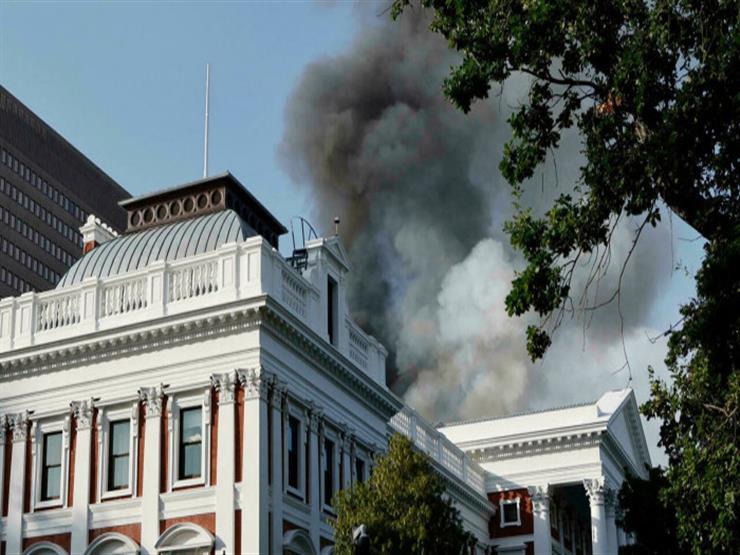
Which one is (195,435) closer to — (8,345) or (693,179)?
(8,345)

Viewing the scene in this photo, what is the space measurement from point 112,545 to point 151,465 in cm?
243

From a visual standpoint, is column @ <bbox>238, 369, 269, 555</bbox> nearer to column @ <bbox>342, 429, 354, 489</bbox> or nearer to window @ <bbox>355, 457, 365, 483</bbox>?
column @ <bbox>342, 429, 354, 489</bbox>

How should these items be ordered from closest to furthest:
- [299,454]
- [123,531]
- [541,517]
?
[123,531] → [299,454] → [541,517]

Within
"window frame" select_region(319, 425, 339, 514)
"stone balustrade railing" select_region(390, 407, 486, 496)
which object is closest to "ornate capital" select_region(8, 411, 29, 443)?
"window frame" select_region(319, 425, 339, 514)

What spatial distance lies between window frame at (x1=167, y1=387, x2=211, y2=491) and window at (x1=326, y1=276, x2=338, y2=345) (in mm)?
5741

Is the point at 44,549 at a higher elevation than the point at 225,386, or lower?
lower

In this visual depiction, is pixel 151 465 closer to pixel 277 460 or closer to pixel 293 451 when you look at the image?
pixel 277 460

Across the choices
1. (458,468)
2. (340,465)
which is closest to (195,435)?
(340,465)

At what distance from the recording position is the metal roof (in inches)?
1581

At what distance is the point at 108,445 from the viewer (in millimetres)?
37812

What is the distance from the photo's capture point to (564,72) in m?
23.6

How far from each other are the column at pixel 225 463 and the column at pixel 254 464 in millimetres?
328

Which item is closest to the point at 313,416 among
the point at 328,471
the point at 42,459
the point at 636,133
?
the point at 328,471

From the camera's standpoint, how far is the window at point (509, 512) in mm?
63656
